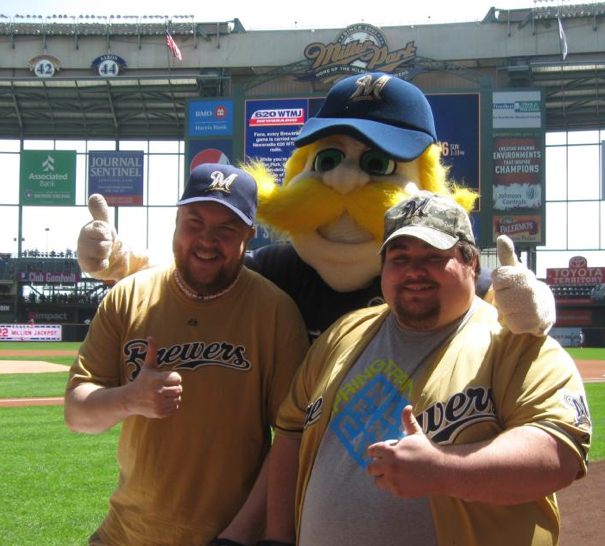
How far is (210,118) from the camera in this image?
21906 millimetres

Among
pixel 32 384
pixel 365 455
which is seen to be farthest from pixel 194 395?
pixel 32 384

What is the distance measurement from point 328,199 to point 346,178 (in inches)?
4.1

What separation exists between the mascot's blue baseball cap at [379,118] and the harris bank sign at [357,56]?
23.4 meters

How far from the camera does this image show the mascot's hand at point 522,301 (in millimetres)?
1906

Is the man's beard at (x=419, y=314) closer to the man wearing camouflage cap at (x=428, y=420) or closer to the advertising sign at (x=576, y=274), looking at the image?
the man wearing camouflage cap at (x=428, y=420)

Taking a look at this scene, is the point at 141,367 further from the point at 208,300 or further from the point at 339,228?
the point at 339,228

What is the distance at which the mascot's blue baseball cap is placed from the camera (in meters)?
2.66

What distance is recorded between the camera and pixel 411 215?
6.95 feet

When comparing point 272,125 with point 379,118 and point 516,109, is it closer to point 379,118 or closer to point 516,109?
point 516,109

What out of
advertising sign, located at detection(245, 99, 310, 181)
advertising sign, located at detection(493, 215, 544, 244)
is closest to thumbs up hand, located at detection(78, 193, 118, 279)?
advertising sign, located at detection(245, 99, 310, 181)

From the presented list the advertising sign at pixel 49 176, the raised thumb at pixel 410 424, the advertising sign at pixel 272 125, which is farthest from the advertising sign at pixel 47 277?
the raised thumb at pixel 410 424

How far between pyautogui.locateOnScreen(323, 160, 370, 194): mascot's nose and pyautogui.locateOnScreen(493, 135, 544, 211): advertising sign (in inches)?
769

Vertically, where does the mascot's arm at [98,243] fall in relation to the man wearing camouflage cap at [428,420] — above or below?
above

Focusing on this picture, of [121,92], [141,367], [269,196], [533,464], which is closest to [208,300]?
[141,367]
